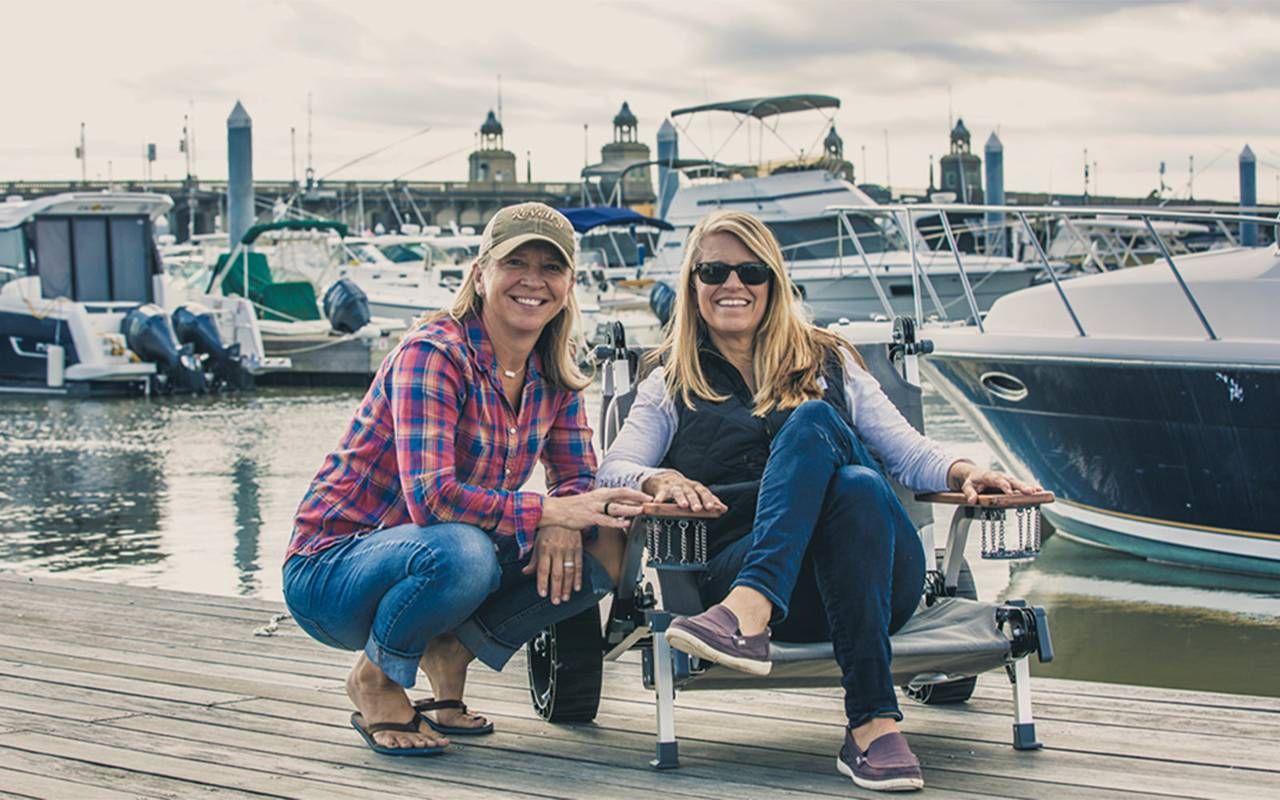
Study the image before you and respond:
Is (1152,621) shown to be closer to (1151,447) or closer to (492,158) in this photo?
(1151,447)

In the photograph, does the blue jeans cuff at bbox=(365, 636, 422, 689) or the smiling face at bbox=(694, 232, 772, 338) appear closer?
the blue jeans cuff at bbox=(365, 636, 422, 689)

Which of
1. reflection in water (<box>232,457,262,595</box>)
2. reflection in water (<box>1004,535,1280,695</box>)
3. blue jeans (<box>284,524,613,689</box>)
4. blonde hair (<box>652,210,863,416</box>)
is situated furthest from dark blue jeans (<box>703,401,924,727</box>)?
reflection in water (<box>232,457,262,595</box>)

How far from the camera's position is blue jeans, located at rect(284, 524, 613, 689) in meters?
3.27

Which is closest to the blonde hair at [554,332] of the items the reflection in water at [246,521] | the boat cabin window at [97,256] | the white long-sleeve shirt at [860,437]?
the white long-sleeve shirt at [860,437]

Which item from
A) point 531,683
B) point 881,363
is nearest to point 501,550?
point 531,683

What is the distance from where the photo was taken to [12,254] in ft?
90.4

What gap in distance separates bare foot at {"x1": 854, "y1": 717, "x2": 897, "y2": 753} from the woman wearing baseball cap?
0.63 metres

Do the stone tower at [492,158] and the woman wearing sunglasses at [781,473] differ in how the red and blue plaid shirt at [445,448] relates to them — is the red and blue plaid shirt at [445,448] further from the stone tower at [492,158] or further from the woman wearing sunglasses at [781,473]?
the stone tower at [492,158]

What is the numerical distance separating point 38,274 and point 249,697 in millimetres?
24646

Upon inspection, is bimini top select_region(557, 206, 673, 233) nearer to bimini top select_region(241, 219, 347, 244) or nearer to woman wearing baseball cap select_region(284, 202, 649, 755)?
bimini top select_region(241, 219, 347, 244)

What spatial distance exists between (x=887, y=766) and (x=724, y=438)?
851 mm

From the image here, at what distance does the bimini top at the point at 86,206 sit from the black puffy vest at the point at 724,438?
24525 millimetres

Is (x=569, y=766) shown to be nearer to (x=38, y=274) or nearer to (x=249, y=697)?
(x=249, y=697)

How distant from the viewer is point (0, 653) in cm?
466
